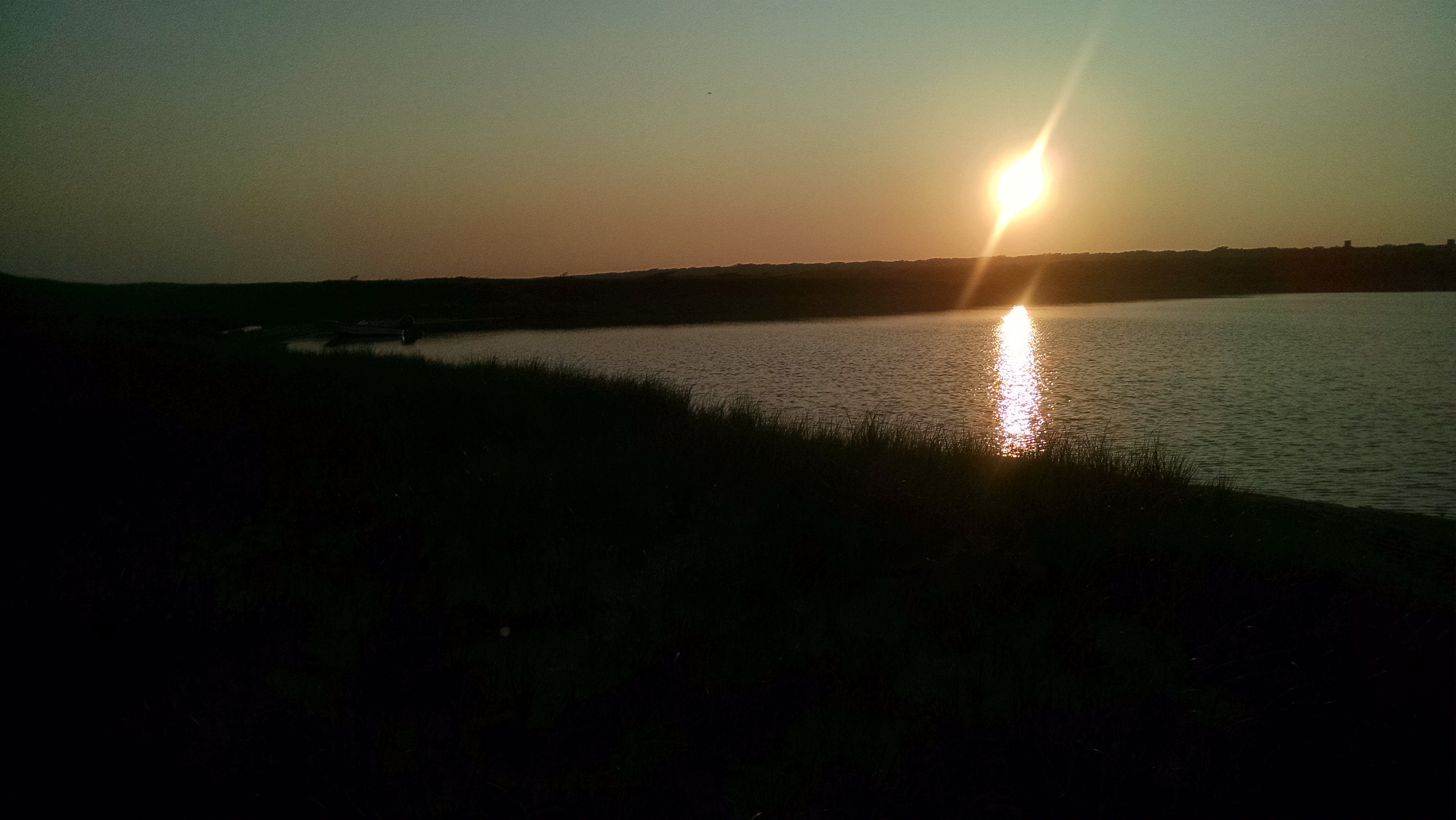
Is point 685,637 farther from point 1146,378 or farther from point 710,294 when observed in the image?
point 710,294

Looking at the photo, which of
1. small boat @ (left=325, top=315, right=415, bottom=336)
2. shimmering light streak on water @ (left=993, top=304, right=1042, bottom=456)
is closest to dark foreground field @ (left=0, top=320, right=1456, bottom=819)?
shimmering light streak on water @ (left=993, top=304, right=1042, bottom=456)

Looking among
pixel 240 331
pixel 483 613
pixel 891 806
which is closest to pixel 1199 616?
pixel 891 806

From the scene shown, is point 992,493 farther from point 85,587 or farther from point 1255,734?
point 85,587

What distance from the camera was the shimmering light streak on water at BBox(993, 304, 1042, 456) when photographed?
1420 centimetres

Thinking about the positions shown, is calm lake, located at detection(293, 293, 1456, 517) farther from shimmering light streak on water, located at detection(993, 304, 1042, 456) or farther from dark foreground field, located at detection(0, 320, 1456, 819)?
dark foreground field, located at detection(0, 320, 1456, 819)

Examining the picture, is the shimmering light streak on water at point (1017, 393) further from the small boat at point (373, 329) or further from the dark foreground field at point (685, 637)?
the small boat at point (373, 329)

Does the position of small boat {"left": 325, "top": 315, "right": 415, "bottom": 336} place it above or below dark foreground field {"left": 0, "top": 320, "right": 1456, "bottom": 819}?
above

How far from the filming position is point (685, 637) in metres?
4.59

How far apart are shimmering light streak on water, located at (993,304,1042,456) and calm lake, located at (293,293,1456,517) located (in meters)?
0.09

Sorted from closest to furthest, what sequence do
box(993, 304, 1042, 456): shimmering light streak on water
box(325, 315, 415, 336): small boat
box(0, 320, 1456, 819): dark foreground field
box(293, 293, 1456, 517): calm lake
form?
box(0, 320, 1456, 819): dark foreground field < box(293, 293, 1456, 517): calm lake < box(993, 304, 1042, 456): shimmering light streak on water < box(325, 315, 415, 336): small boat

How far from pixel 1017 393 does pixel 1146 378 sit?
498cm

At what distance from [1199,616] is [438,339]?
4337 cm

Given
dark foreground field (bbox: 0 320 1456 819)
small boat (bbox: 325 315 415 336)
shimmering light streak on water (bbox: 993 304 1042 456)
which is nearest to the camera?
dark foreground field (bbox: 0 320 1456 819)

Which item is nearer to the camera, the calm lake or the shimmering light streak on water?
the calm lake
